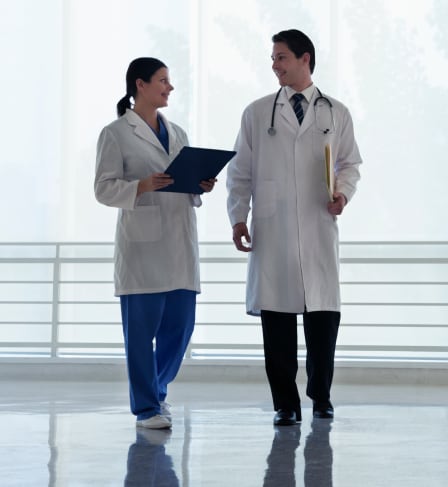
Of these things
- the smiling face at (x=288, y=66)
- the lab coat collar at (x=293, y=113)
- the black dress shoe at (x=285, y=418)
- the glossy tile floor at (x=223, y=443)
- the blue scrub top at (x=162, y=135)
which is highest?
the smiling face at (x=288, y=66)

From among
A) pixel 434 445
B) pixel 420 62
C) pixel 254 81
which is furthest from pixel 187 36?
pixel 434 445

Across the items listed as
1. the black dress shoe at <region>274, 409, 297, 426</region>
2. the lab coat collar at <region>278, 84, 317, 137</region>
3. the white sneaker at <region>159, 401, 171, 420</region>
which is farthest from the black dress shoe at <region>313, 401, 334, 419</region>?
the lab coat collar at <region>278, 84, 317, 137</region>

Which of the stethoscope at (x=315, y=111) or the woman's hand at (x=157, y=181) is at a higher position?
the stethoscope at (x=315, y=111)

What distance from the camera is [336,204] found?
3078 millimetres

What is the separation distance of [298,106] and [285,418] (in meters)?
1.03

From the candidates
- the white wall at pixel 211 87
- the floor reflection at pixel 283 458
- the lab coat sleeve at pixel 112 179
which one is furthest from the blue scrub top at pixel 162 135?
the white wall at pixel 211 87

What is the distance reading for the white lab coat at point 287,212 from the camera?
10.1 feet

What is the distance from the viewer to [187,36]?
16.0 feet

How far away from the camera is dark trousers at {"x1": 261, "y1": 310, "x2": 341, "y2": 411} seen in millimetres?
3064

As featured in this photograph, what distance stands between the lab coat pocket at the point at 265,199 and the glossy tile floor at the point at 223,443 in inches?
27.3

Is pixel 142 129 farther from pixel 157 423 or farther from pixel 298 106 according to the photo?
pixel 157 423

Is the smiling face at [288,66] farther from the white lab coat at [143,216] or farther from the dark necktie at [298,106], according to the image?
the white lab coat at [143,216]

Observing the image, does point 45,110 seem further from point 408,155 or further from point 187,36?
point 408,155

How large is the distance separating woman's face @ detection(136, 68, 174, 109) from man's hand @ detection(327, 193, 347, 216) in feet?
2.10
